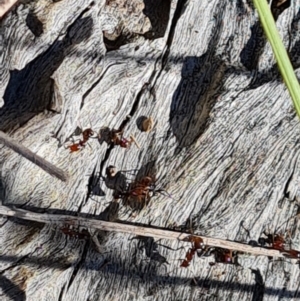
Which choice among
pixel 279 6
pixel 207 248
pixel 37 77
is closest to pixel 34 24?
pixel 37 77

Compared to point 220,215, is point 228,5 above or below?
above

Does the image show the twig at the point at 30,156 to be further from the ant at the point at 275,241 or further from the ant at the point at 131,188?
the ant at the point at 275,241

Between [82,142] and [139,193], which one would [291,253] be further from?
[82,142]

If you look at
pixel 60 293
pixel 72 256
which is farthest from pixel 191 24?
pixel 60 293

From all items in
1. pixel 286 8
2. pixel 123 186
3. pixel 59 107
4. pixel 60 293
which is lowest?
pixel 60 293

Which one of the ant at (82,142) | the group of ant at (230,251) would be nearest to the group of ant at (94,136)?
the ant at (82,142)

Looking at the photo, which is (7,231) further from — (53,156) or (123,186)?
(123,186)
